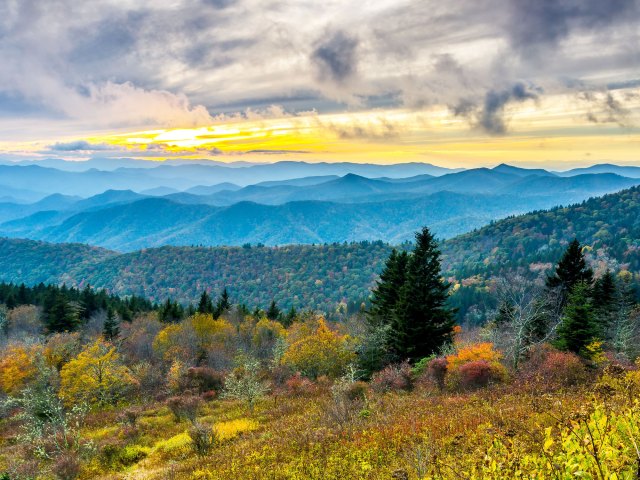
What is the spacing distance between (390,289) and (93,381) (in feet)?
97.5

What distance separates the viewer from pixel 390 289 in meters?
40.4

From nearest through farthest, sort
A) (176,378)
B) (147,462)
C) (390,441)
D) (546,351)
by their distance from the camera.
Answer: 1. (390,441)
2. (147,462)
3. (546,351)
4. (176,378)

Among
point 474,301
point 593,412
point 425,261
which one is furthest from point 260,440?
point 474,301

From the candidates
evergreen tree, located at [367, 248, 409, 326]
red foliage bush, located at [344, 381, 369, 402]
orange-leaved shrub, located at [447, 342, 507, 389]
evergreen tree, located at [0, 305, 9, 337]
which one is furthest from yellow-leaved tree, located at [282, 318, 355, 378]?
evergreen tree, located at [0, 305, 9, 337]

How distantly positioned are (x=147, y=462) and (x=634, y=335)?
45.1 meters

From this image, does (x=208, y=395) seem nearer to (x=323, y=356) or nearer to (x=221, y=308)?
(x=323, y=356)

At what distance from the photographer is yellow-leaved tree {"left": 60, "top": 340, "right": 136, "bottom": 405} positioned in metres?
38.2

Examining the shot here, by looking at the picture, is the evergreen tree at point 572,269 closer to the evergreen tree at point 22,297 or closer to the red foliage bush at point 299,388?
the red foliage bush at point 299,388

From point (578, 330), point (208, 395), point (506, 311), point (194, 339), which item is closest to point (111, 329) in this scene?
point (194, 339)

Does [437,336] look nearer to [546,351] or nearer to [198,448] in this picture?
[546,351]

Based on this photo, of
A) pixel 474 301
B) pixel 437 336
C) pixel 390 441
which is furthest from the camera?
pixel 474 301

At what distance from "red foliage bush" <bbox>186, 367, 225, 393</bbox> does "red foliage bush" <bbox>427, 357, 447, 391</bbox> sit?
858 inches

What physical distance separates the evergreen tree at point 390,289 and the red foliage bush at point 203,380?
15.5 metres

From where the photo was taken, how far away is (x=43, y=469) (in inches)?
786
